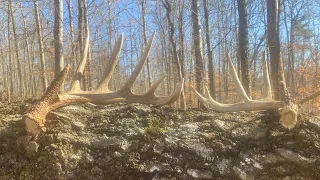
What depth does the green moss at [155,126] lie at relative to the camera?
2.13 m

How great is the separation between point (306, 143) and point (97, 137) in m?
1.58

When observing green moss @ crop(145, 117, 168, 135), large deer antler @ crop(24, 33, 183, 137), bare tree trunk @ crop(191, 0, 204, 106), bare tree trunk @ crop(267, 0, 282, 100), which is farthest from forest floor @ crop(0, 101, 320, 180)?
bare tree trunk @ crop(191, 0, 204, 106)

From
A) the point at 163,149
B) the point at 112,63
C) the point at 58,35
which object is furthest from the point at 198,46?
the point at 163,149

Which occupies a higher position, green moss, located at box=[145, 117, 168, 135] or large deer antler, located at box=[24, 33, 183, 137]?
large deer antler, located at box=[24, 33, 183, 137]

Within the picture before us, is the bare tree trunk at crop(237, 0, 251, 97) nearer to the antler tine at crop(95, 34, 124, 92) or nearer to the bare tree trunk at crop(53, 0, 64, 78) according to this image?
the antler tine at crop(95, 34, 124, 92)

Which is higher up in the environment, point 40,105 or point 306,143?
point 40,105

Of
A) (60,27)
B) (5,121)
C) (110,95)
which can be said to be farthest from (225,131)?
(60,27)

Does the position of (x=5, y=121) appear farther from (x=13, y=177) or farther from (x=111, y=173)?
(x=111, y=173)

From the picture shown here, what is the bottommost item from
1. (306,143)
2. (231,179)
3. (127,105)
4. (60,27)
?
(231,179)

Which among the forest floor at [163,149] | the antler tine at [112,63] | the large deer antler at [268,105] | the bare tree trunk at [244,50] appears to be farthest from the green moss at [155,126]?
the bare tree trunk at [244,50]

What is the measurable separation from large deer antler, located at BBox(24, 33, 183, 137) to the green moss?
0.84 ft

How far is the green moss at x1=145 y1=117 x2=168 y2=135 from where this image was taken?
213 centimetres

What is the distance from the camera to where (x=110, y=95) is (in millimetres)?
2559

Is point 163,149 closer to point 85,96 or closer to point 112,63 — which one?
point 85,96
